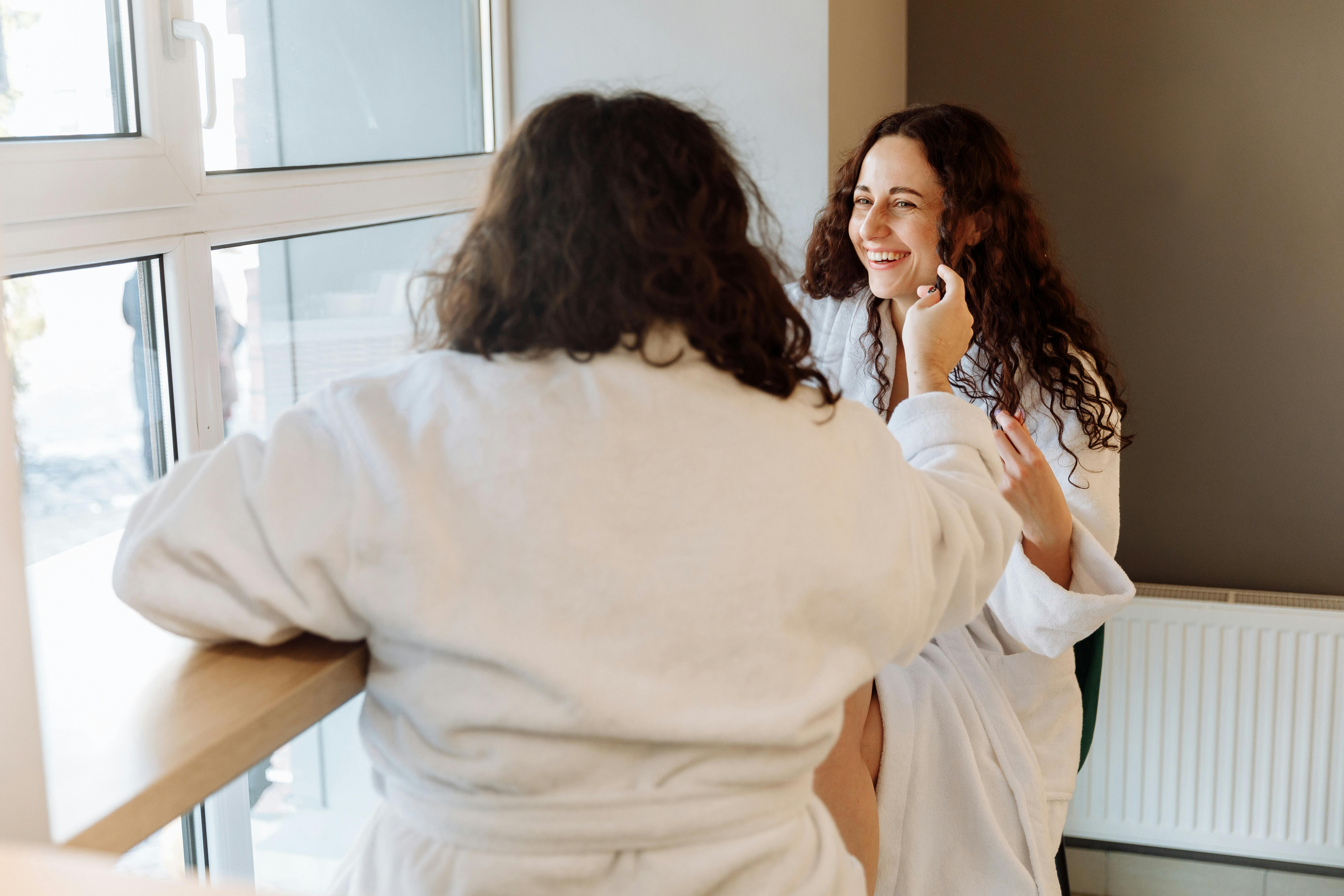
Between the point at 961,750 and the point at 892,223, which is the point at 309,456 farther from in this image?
the point at 892,223

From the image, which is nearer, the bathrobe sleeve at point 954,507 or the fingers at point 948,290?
the bathrobe sleeve at point 954,507

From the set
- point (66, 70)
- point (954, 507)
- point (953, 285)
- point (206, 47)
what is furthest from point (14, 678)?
point (953, 285)

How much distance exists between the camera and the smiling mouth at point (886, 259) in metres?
1.57

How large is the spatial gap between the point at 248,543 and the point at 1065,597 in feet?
3.21

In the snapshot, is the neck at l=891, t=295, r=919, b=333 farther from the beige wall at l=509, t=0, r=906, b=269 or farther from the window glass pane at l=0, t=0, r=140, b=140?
the window glass pane at l=0, t=0, r=140, b=140

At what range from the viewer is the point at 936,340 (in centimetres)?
119

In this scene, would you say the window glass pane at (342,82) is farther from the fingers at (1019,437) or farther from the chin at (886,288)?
the fingers at (1019,437)

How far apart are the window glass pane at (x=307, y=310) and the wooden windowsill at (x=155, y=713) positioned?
48 centimetres

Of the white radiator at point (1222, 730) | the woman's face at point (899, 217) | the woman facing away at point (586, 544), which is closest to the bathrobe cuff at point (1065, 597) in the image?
the woman's face at point (899, 217)

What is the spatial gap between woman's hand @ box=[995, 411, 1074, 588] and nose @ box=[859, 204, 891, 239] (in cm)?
33

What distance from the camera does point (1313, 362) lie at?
93.1 inches

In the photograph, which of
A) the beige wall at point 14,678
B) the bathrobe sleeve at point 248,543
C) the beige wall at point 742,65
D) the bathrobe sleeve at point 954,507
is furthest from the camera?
the beige wall at point 742,65

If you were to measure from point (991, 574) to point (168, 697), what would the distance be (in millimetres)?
611

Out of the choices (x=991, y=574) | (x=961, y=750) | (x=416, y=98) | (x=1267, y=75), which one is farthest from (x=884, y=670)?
(x=1267, y=75)
